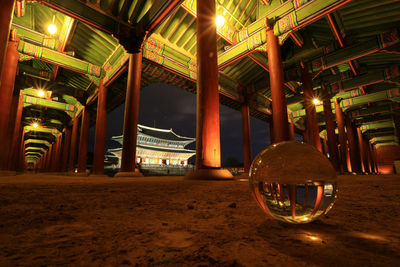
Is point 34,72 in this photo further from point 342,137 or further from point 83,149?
point 342,137

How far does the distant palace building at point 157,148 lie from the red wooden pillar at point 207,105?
21.7 m

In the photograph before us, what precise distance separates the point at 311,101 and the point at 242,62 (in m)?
3.67

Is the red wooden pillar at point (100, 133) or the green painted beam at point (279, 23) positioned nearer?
the green painted beam at point (279, 23)

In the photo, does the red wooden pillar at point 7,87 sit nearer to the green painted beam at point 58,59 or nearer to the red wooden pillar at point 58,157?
the green painted beam at point 58,59

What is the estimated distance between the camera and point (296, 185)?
0.81m

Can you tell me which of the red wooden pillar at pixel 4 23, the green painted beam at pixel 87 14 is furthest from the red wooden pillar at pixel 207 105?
the red wooden pillar at pixel 4 23

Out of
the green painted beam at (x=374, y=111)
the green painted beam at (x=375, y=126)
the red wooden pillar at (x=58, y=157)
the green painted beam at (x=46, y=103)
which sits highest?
the green painted beam at (x=46, y=103)

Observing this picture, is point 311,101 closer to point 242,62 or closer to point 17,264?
point 242,62

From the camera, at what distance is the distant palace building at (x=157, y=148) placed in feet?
83.1

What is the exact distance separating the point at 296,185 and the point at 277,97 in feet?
18.2

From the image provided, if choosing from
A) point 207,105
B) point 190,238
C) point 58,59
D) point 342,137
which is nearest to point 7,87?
point 58,59

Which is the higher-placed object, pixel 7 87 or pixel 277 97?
pixel 7 87

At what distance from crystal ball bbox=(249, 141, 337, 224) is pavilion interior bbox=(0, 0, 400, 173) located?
5856 millimetres

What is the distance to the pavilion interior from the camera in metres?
6.04
